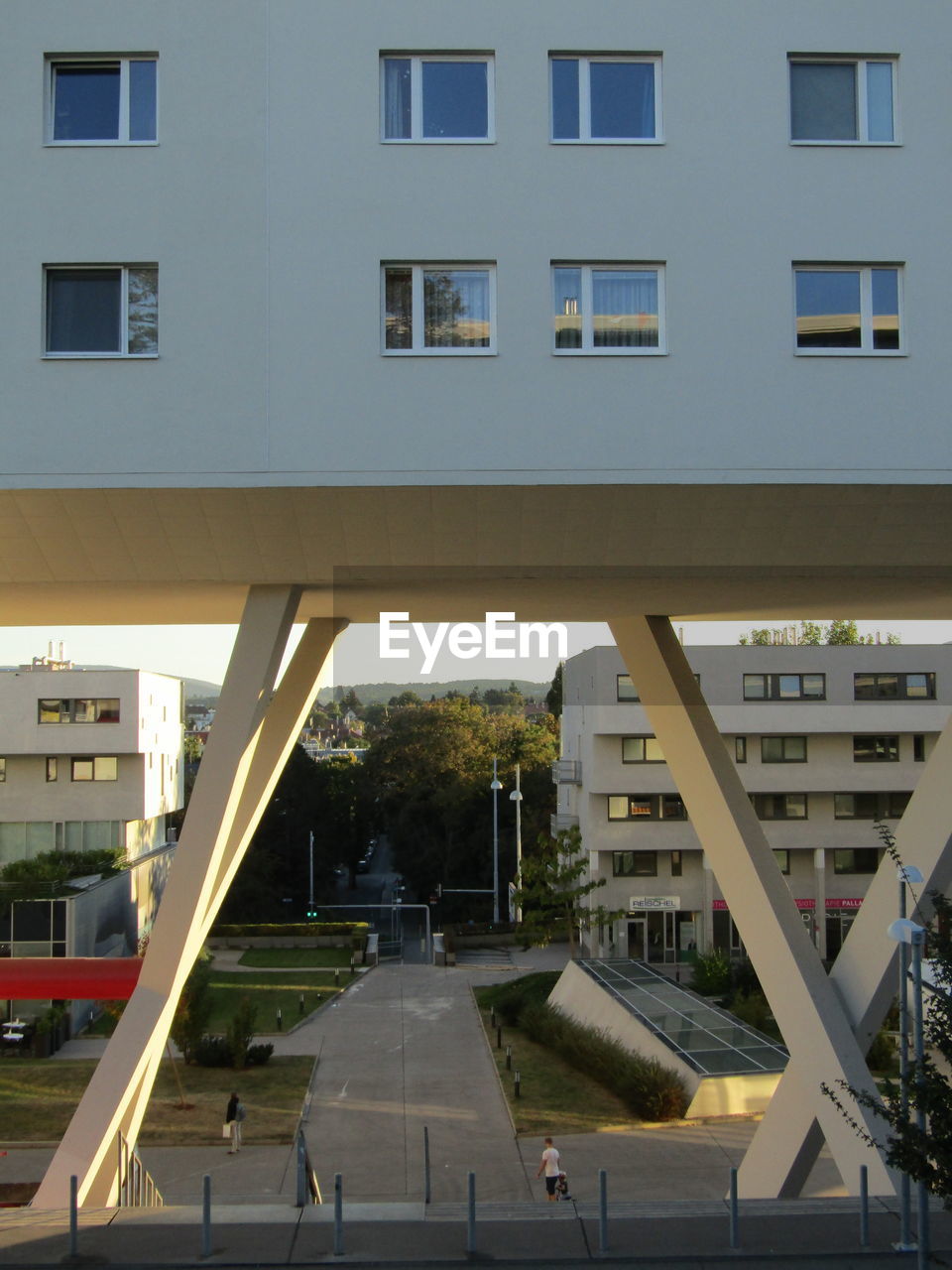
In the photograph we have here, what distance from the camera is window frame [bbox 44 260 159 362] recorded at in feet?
33.6

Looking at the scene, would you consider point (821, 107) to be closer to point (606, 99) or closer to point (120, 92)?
point (606, 99)

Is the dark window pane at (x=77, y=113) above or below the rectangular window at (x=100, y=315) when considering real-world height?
above

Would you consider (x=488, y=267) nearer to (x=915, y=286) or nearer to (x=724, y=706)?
(x=915, y=286)

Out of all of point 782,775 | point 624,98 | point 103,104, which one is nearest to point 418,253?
point 624,98

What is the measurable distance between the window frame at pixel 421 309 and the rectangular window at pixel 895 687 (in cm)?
3549

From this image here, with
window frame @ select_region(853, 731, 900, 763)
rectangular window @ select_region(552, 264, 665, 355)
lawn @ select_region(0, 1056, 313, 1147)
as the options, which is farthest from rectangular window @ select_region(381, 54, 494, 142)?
window frame @ select_region(853, 731, 900, 763)

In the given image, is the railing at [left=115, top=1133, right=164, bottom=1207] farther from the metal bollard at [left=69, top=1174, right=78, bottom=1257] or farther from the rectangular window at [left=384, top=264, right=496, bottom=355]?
the rectangular window at [left=384, top=264, right=496, bottom=355]

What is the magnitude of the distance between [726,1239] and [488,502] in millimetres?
6954

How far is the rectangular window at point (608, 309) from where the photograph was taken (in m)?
10.4

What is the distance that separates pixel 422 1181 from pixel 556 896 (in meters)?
21.8

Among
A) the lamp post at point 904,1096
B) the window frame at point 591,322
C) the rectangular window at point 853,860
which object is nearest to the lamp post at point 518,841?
the rectangular window at point 853,860

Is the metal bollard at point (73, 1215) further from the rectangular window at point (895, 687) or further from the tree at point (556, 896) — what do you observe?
the rectangular window at point (895, 687)

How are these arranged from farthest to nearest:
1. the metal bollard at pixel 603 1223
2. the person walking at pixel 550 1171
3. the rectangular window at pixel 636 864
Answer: the rectangular window at pixel 636 864
the person walking at pixel 550 1171
the metal bollard at pixel 603 1223

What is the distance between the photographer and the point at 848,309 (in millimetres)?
10578
